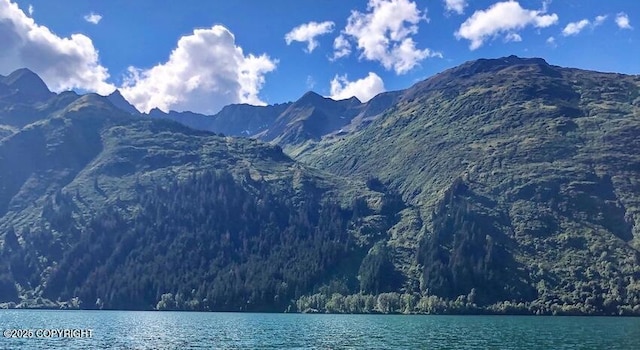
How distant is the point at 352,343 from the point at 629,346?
2190 inches

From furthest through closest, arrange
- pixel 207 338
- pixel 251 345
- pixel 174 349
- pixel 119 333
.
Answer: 1. pixel 119 333
2. pixel 207 338
3. pixel 251 345
4. pixel 174 349

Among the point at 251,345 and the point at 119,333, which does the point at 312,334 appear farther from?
the point at 119,333

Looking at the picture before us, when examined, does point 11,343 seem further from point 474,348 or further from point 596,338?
point 596,338

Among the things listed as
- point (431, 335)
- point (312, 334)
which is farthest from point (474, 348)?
point (312, 334)

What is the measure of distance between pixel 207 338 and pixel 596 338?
91335 millimetres

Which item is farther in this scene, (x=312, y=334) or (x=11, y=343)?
(x=312, y=334)

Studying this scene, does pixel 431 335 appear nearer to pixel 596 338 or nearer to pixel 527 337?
pixel 527 337

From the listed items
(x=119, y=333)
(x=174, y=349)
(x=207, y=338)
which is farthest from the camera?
(x=119, y=333)

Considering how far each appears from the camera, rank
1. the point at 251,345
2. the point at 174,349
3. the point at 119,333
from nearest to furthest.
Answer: the point at 174,349 → the point at 251,345 → the point at 119,333

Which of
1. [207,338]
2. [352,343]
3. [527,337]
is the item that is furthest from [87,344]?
[527,337]

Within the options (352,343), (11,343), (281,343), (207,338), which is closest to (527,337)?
(352,343)

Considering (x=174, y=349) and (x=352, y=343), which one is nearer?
(x=174, y=349)

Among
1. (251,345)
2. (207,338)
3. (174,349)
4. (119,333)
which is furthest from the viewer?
(119,333)

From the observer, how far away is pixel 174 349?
118m
